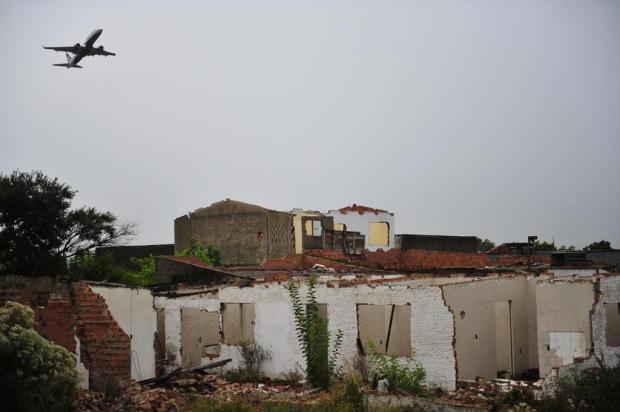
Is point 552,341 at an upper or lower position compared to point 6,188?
lower

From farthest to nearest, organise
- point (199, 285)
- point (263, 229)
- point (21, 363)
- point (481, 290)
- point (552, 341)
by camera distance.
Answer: point (263, 229)
point (199, 285)
point (481, 290)
point (552, 341)
point (21, 363)

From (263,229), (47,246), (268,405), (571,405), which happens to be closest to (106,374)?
(268,405)

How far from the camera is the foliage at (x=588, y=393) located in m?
12.0

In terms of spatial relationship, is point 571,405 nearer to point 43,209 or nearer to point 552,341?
point 552,341

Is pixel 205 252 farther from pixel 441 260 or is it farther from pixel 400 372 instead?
pixel 400 372

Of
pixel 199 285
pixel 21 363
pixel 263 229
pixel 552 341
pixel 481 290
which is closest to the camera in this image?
pixel 21 363

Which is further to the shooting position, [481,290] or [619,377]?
[481,290]

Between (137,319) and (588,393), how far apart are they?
983 centimetres

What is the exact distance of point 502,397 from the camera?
13.5 meters

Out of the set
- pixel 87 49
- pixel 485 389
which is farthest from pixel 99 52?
pixel 485 389

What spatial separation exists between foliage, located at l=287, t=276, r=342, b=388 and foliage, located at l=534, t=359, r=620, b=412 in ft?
16.2

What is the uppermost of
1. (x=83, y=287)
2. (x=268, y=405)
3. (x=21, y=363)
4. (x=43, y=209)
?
(x=43, y=209)

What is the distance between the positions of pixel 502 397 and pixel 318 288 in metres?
5.18

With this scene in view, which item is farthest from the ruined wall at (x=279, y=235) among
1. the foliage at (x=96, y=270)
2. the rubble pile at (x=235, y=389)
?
the rubble pile at (x=235, y=389)
